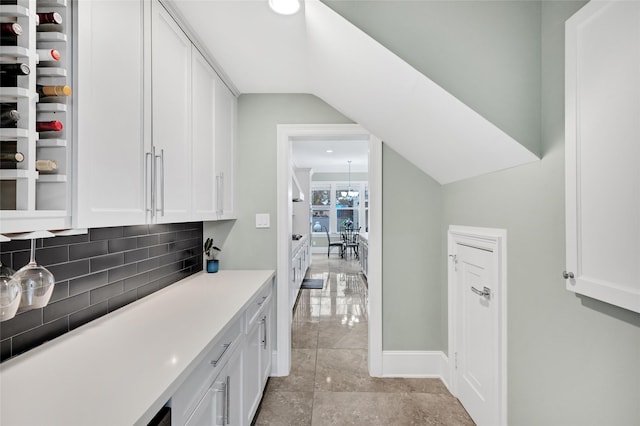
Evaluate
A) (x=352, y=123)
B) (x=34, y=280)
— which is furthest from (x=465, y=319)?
(x=34, y=280)

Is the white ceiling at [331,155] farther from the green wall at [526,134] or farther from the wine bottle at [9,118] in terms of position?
the wine bottle at [9,118]

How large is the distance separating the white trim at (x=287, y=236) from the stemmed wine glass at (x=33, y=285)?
65.3 inches

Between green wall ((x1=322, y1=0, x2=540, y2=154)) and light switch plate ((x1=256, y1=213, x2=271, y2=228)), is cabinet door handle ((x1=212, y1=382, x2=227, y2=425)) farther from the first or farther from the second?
green wall ((x1=322, y1=0, x2=540, y2=154))

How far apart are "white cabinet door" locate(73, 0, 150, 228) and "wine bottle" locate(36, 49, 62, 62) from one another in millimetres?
66

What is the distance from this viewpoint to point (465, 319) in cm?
208

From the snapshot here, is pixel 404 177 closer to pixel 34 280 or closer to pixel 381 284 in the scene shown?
pixel 381 284

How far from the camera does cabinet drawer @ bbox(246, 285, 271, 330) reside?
1.78m

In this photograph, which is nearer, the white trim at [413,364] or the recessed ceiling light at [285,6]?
the recessed ceiling light at [285,6]

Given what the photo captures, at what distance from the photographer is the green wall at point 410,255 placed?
2498 millimetres

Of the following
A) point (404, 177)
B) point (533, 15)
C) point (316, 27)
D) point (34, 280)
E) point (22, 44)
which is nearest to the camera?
point (22, 44)

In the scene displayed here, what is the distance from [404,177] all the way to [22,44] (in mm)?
2248

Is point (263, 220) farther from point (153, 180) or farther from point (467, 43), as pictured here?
point (467, 43)

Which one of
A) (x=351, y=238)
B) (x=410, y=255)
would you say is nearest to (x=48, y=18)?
(x=410, y=255)

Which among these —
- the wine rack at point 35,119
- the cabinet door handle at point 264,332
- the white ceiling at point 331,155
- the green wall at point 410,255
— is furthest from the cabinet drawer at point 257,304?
the white ceiling at point 331,155
